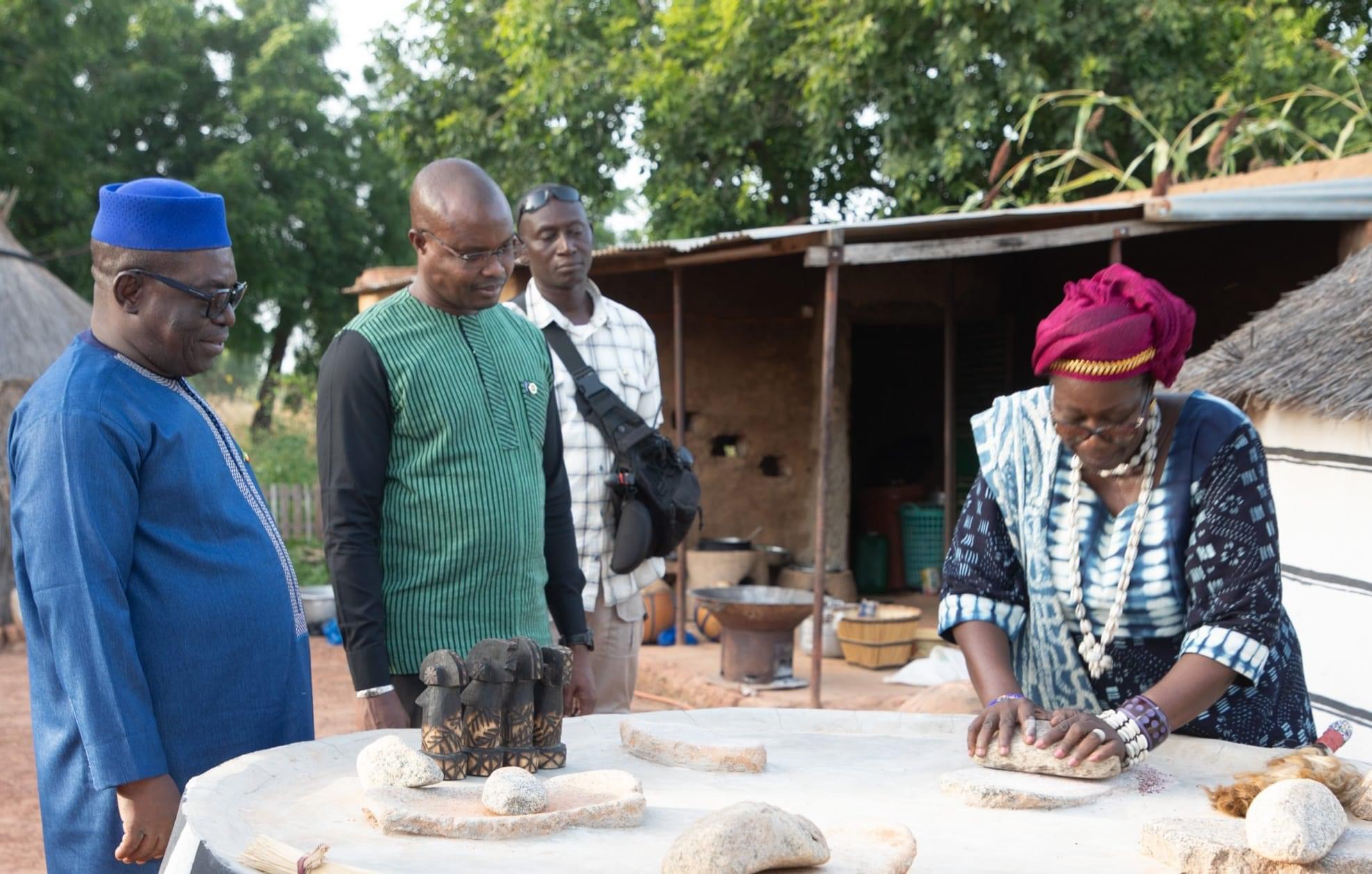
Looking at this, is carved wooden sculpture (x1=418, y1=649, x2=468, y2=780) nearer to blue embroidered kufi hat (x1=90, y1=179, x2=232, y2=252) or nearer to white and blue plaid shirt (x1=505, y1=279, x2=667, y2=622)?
blue embroidered kufi hat (x1=90, y1=179, x2=232, y2=252)

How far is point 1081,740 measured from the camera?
2.10 metres

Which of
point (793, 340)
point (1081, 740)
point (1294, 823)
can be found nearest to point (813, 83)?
point (793, 340)

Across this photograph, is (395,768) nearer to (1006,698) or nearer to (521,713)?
(521,713)

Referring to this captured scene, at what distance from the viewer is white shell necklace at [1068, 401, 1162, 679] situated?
2.30m

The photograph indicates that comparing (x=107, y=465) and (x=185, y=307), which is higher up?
(x=185, y=307)

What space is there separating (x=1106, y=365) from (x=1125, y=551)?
360 millimetres

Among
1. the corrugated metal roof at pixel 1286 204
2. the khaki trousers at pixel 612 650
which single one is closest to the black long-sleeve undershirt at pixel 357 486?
the khaki trousers at pixel 612 650

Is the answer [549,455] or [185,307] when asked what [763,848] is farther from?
[549,455]

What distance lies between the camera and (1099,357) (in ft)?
7.07

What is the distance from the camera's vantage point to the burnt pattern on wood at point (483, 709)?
2.05 m

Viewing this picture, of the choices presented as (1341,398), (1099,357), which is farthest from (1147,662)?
(1341,398)

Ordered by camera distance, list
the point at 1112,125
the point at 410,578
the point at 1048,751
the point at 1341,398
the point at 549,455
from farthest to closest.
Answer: the point at 1112,125
the point at 1341,398
the point at 549,455
the point at 410,578
the point at 1048,751

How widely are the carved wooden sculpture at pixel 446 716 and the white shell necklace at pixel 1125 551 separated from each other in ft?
3.47

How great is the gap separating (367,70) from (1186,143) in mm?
13004
